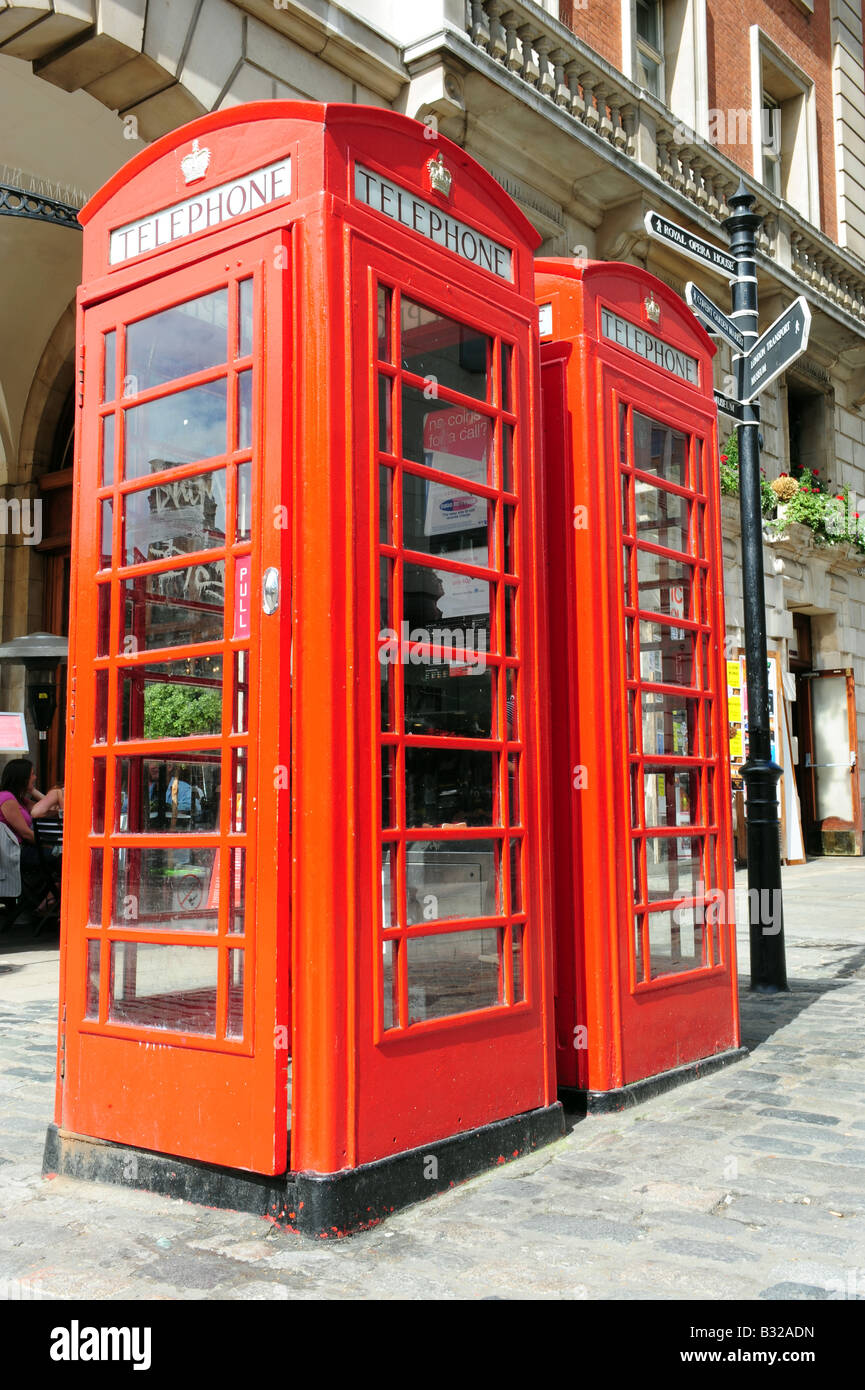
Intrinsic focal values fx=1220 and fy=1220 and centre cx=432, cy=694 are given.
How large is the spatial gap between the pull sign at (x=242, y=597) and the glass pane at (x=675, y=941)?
2.21m

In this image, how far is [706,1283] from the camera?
2.89 metres

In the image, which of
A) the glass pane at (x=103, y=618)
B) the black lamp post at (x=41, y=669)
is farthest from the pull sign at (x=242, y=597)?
the black lamp post at (x=41, y=669)

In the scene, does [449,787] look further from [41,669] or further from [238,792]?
[41,669]

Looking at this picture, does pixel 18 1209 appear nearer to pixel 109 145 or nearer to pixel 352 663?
pixel 352 663

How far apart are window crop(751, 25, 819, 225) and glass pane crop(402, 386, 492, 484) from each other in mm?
16432

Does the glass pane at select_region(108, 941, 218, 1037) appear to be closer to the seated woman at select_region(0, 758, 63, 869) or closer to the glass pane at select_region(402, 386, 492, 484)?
the glass pane at select_region(402, 386, 492, 484)

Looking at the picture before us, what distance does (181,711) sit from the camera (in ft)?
12.1

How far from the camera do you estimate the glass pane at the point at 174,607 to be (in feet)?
11.8

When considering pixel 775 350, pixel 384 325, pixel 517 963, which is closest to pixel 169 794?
pixel 517 963

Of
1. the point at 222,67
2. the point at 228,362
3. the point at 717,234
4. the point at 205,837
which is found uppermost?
the point at 717,234

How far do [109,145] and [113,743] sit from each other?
31.2 ft

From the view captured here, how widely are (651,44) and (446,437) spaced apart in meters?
14.8

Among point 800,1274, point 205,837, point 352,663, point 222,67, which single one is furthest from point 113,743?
point 222,67

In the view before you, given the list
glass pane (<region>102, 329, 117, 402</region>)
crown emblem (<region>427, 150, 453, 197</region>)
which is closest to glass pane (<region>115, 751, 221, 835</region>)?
glass pane (<region>102, 329, 117, 402</region>)
